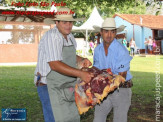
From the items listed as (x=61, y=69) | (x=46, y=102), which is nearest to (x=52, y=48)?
(x=61, y=69)

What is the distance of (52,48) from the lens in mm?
3340

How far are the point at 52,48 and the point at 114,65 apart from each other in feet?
3.12

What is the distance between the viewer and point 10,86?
40.1 feet

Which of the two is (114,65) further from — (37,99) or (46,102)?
(37,99)

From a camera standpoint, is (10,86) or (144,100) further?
(10,86)

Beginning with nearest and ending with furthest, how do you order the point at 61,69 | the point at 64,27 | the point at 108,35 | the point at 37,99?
the point at 61,69 < the point at 64,27 < the point at 108,35 < the point at 37,99

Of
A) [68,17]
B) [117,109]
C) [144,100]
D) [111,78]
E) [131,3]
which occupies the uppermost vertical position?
[131,3]

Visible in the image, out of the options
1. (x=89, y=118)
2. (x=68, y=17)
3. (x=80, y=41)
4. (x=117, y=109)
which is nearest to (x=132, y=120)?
(x=89, y=118)

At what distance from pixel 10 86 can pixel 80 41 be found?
29.8 meters

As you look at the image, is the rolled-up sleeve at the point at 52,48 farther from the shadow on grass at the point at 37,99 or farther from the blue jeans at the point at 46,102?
the shadow on grass at the point at 37,99

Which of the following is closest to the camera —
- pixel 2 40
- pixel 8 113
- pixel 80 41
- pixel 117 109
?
pixel 117 109

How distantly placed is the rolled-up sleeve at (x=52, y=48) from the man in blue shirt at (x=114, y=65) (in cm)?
85

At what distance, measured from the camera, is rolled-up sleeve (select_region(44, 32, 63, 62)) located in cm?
332

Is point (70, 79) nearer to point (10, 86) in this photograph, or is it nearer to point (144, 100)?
point (144, 100)
